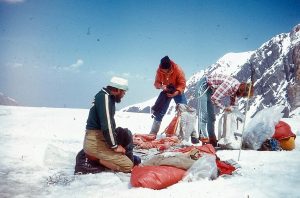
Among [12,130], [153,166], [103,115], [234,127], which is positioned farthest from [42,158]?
[234,127]

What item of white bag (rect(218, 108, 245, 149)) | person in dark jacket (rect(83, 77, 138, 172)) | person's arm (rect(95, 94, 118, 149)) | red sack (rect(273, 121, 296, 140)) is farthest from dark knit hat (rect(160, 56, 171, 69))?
person's arm (rect(95, 94, 118, 149))

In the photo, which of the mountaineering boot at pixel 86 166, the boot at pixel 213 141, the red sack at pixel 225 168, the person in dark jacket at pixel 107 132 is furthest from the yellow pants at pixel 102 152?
the boot at pixel 213 141

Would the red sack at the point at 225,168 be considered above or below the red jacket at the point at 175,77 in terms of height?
below

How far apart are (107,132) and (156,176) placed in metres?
1.21

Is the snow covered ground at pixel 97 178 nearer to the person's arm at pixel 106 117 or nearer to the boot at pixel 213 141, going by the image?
the person's arm at pixel 106 117

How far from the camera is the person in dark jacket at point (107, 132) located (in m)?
5.22

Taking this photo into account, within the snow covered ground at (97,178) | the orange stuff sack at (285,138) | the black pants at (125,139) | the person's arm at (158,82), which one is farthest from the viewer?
the person's arm at (158,82)

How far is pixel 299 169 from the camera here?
512 cm

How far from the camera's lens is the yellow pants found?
5445mm

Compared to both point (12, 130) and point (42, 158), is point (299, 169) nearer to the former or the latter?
point (42, 158)

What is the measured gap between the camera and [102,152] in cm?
546

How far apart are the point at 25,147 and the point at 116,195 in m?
3.55

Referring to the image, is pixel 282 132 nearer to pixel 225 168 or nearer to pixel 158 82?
pixel 225 168

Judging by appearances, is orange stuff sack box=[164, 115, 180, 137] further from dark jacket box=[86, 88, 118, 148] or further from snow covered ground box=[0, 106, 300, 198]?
dark jacket box=[86, 88, 118, 148]
